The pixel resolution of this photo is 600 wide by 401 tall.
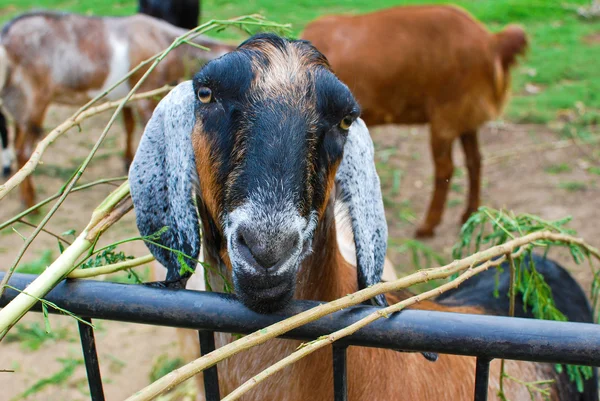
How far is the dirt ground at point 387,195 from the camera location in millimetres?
4207

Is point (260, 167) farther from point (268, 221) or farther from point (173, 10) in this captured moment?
point (173, 10)

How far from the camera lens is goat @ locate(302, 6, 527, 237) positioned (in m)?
5.81

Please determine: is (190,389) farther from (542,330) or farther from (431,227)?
(431,227)

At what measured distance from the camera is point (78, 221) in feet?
20.9

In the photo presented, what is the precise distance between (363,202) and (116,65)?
5.65 meters

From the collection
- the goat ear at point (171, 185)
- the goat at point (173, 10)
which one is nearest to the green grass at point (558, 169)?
the goat at point (173, 10)

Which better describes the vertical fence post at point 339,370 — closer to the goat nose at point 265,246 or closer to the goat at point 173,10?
the goat nose at point 265,246

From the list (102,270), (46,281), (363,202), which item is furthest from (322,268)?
(46,281)

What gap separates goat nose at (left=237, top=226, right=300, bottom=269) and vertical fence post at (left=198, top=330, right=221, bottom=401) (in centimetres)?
21

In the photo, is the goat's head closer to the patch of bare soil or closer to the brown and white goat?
the patch of bare soil

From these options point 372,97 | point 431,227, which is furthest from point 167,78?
point 431,227

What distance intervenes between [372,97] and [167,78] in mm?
2631

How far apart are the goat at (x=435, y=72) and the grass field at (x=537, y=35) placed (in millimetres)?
1824

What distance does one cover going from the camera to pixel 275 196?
5.06 ft
